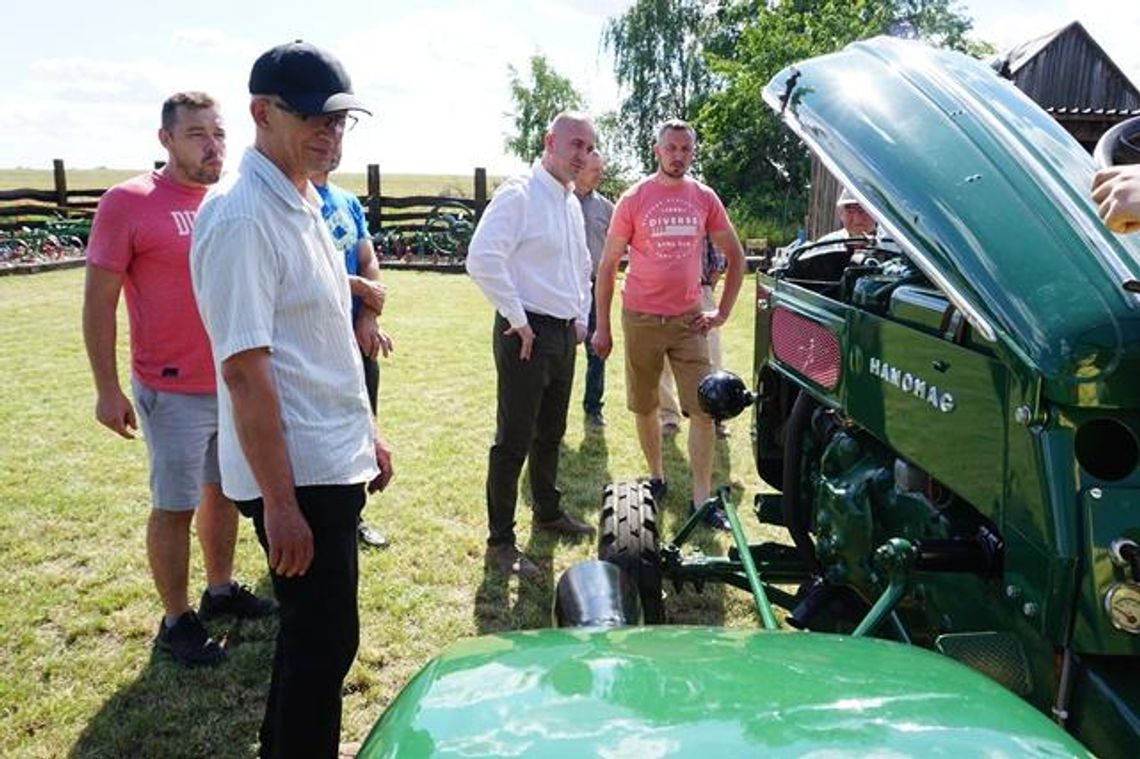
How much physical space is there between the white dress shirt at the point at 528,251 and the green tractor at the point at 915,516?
1.15 m

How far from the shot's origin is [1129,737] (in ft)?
5.44

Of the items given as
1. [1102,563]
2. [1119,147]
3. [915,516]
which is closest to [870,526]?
[915,516]

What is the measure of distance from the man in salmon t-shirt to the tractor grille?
142cm

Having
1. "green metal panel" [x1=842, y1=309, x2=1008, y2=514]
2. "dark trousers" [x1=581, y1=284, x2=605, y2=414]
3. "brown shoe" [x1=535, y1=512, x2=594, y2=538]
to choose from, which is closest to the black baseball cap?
"green metal panel" [x1=842, y1=309, x2=1008, y2=514]

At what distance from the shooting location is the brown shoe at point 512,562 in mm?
4273

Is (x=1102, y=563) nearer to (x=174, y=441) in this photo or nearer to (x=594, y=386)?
(x=174, y=441)

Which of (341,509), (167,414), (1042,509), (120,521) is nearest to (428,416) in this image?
(120,521)

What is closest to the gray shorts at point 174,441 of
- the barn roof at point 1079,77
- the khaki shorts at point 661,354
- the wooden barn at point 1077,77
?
the khaki shorts at point 661,354

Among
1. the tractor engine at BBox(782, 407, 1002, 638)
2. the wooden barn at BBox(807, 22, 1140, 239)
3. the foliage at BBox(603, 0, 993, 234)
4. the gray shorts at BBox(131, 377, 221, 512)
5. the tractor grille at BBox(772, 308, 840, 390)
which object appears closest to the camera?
the tractor engine at BBox(782, 407, 1002, 638)

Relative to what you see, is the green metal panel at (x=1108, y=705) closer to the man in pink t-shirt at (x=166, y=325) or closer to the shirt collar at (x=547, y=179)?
the man in pink t-shirt at (x=166, y=325)

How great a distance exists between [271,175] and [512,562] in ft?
8.51

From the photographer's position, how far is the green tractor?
1210mm

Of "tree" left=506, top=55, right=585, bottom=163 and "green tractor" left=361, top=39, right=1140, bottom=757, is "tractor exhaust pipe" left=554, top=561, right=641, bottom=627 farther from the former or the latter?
"tree" left=506, top=55, right=585, bottom=163

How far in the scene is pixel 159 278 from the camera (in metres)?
3.26
